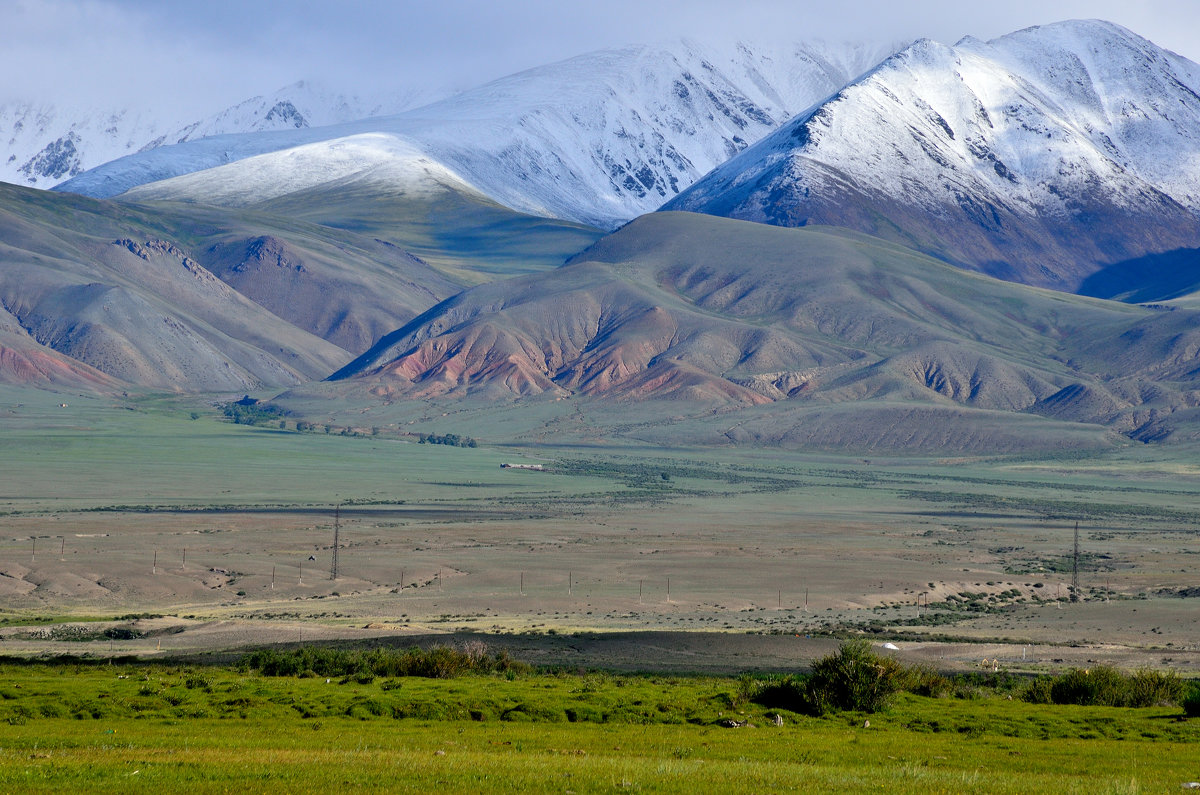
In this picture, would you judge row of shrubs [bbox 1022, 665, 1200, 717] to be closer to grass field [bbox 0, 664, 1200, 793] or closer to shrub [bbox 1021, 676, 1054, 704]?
shrub [bbox 1021, 676, 1054, 704]

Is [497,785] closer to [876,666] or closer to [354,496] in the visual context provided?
[876,666]

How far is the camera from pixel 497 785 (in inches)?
779

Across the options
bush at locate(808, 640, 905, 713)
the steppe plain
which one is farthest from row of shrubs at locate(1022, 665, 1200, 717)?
the steppe plain

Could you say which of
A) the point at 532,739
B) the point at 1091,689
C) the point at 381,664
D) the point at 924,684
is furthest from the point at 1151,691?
the point at 381,664

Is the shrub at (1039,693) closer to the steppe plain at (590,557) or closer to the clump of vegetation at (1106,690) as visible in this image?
the clump of vegetation at (1106,690)

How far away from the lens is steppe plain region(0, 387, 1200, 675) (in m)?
52.1

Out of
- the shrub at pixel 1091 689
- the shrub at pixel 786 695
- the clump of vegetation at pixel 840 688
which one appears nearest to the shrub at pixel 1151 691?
the shrub at pixel 1091 689

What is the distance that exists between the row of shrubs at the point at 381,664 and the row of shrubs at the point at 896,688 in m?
8.98

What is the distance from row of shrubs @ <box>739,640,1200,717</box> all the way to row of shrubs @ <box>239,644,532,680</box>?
898 centimetres

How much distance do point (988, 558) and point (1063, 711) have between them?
6448 centimetres

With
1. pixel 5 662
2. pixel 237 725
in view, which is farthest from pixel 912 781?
pixel 5 662

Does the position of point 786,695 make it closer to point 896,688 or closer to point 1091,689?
point 896,688

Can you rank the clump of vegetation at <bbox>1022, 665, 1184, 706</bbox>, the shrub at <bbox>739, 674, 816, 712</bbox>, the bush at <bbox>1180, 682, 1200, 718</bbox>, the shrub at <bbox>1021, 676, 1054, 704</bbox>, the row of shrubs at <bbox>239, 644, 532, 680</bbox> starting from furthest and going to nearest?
the row of shrubs at <bbox>239, 644, 532, 680</bbox>
the shrub at <bbox>1021, 676, 1054, 704</bbox>
the clump of vegetation at <bbox>1022, 665, 1184, 706</bbox>
the shrub at <bbox>739, 674, 816, 712</bbox>
the bush at <bbox>1180, 682, 1200, 718</bbox>

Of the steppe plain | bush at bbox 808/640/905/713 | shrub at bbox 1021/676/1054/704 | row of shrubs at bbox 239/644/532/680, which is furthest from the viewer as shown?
the steppe plain
